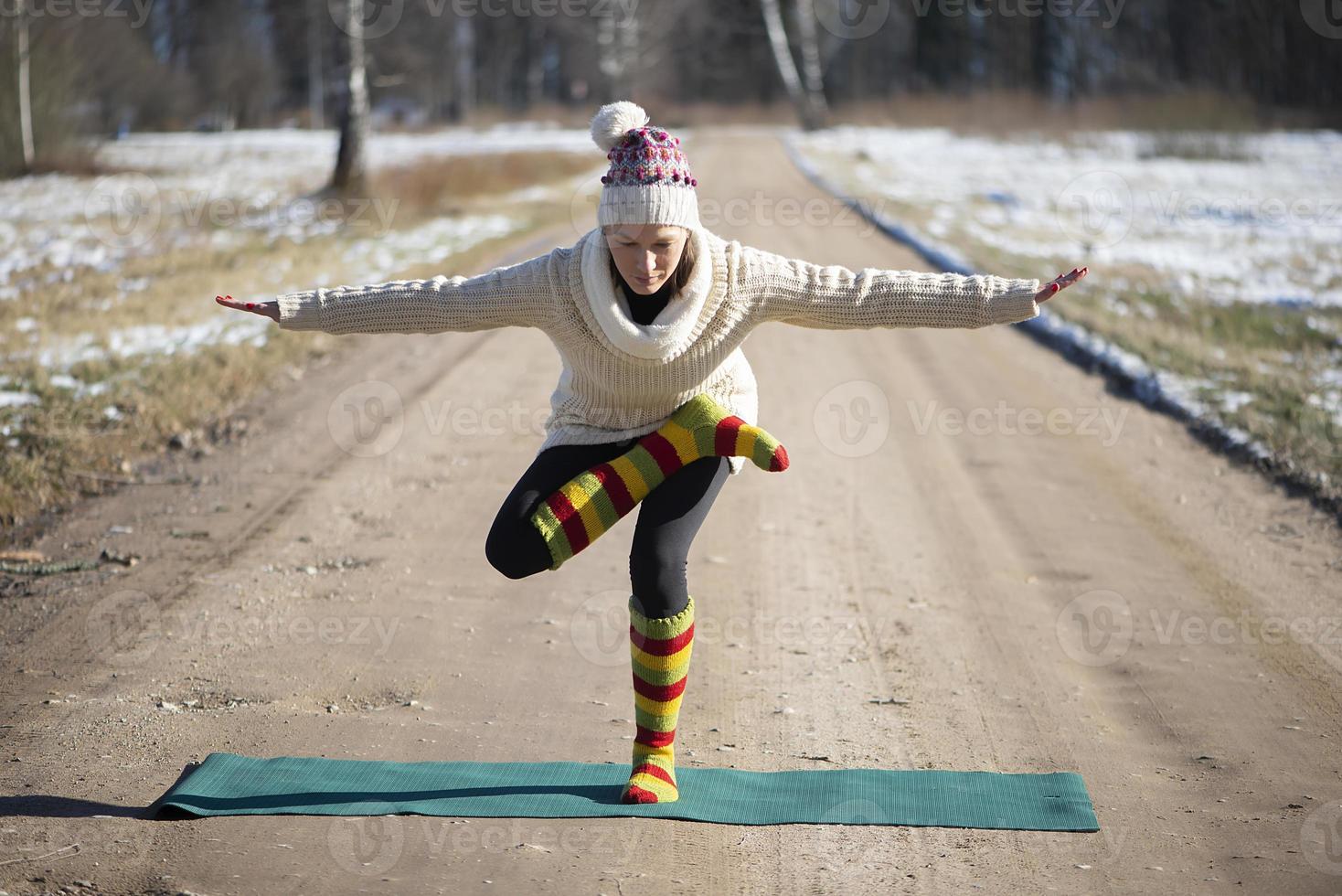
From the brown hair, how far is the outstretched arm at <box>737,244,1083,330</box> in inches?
6.4

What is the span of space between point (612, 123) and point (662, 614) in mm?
1398

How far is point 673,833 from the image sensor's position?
145 inches

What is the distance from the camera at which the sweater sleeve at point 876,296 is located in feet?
12.1

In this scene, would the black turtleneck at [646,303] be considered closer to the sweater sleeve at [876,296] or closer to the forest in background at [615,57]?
the sweater sleeve at [876,296]

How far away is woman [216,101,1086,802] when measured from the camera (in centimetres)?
361

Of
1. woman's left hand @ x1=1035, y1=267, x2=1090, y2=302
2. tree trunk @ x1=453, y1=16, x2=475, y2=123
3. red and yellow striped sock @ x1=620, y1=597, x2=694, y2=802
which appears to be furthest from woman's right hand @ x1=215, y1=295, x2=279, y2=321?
tree trunk @ x1=453, y1=16, x2=475, y2=123

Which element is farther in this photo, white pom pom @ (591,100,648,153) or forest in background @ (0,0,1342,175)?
forest in background @ (0,0,1342,175)

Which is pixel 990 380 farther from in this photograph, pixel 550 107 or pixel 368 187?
pixel 550 107

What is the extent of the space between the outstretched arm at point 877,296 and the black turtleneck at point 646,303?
0.22 meters

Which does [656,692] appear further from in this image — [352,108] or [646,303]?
[352,108]

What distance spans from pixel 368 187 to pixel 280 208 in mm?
1339

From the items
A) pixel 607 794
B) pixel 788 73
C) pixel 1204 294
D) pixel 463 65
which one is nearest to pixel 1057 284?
pixel 607 794

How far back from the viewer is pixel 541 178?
25.3m

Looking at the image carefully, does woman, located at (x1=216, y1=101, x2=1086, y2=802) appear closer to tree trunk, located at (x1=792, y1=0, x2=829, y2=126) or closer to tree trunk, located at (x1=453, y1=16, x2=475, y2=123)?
tree trunk, located at (x1=792, y1=0, x2=829, y2=126)
